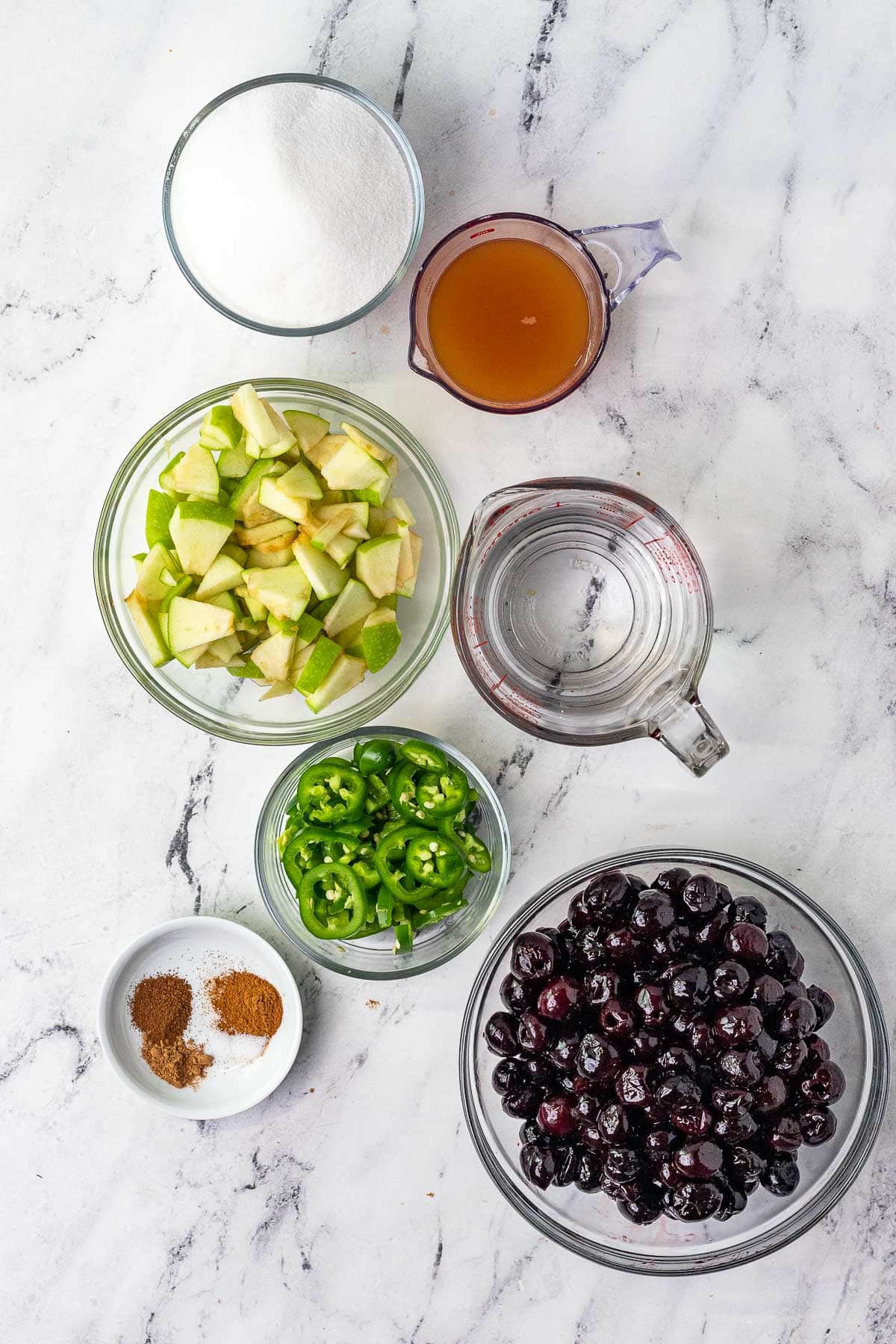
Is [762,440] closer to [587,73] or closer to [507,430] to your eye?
[507,430]

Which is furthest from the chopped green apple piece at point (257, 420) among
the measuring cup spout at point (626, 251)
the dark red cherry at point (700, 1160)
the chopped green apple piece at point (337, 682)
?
Result: the dark red cherry at point (700, 1160)

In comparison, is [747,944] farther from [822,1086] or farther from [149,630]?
[149,630]

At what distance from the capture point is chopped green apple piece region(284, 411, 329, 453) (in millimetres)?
1561

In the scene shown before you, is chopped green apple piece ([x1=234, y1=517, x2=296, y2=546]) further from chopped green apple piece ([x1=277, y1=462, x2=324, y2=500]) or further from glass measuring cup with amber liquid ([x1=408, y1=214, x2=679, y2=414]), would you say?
glass measuring cup with amber liquid ([x1=408, y1=214, x2=679, y2=414])

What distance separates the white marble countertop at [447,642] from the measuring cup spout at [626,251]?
0.06 meters

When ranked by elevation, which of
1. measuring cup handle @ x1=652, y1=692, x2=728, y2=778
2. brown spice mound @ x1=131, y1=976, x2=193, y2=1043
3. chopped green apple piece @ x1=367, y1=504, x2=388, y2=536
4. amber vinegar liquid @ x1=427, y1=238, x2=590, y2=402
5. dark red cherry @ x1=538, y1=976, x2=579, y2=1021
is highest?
amber vinegar liquid @ x1=427, y1=238, x2=590, y2=402

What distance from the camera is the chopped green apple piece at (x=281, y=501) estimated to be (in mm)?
1480

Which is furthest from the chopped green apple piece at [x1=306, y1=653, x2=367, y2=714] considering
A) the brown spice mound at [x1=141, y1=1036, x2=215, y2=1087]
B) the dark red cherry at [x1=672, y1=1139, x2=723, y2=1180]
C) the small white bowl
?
the dark red cherry at [x1=672, y1=1139, x2=723, y2=1180]

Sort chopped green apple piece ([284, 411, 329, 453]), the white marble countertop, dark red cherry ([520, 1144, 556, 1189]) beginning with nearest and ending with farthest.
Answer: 1. dark red cherry ([520, 1144, 556, 1189])
2. chopped green apple piece ([284, 411, 329, 453])
3. the white marble countertop

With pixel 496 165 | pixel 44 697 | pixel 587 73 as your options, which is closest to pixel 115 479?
pixel 44 697

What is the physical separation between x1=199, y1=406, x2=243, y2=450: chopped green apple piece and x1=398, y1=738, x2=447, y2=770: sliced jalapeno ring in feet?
1.81

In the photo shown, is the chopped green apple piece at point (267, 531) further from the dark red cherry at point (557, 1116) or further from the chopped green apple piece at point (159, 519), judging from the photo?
the dark red cherry at point (557, 1116)

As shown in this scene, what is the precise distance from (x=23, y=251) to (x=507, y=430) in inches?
35.7

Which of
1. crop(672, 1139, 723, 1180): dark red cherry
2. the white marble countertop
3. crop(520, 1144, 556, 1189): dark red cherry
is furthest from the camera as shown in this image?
the white marble countertop
